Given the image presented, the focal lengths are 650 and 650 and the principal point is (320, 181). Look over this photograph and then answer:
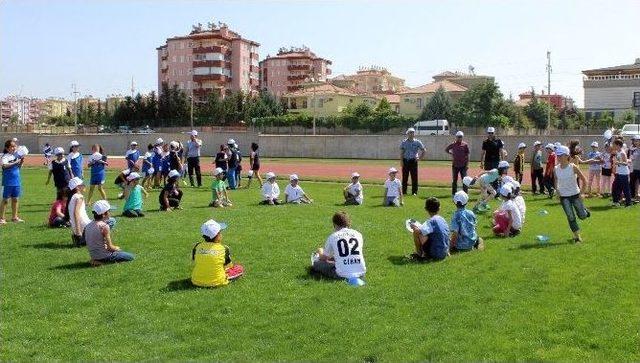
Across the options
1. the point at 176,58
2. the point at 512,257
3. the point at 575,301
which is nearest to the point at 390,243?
the point at 512,257

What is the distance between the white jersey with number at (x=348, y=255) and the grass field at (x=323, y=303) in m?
0.24

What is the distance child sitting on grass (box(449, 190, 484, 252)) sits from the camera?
11.3m

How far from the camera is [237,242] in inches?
500

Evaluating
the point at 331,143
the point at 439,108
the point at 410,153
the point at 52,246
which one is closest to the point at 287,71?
the point at 439,108

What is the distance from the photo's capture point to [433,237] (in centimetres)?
1074

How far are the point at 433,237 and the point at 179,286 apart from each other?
417 centimetres

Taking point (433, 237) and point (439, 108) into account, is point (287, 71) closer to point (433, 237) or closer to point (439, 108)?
point (439, 108)

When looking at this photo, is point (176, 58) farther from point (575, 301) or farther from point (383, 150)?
point (575, 301)

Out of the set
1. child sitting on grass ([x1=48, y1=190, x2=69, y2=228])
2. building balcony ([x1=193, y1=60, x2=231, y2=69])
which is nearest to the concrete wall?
child sitting on grass ([x1=48, y1=190, x2=69, y2=228])

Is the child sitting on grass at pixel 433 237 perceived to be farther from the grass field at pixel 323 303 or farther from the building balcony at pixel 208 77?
the building balcony at pixel 208 77

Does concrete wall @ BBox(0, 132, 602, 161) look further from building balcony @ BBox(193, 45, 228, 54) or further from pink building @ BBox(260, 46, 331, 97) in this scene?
pink building @ BBox(260, 46, 331, 97)

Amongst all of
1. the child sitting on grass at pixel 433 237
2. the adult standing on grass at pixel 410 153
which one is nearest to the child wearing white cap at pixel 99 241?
the child sitting on grass at pixel 433 237

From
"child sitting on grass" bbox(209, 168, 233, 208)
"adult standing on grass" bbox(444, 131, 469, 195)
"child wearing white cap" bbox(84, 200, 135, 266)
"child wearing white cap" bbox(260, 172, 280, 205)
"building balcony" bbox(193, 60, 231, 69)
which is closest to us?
"child wearing white cap" bbox(84, 200, 135, 266)

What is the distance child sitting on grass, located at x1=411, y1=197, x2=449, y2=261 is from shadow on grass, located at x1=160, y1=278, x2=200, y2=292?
3.76m
